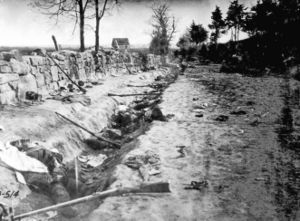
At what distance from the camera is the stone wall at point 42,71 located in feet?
26.3

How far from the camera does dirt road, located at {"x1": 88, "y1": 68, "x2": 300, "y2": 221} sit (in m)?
3.79

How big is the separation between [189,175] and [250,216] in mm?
1411

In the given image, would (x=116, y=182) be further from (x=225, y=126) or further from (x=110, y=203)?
(x=225, y=126)

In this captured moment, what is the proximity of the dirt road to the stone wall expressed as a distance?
159 inches

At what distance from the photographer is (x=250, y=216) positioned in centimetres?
366

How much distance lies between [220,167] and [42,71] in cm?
722

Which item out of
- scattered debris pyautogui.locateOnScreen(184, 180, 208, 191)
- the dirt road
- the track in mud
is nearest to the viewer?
the dirt road

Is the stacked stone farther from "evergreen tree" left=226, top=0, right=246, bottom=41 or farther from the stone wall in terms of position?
"evergreen tree" left=226, top=0, right=246, bottom=41

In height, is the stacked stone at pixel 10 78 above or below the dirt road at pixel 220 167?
above

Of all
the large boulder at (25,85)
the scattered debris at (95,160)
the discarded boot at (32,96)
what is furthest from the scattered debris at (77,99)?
the scattered debris at (95,160)

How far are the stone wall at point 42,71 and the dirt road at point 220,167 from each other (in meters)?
4.04

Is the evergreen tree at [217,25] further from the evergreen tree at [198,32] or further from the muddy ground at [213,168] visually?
the muddy ground at [213,168]

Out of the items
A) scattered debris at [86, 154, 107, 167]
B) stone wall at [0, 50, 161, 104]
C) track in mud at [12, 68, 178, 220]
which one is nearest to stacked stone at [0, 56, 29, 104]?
stone wall at [0, 50, 161, 104]

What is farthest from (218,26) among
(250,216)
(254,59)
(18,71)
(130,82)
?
(250,216)
